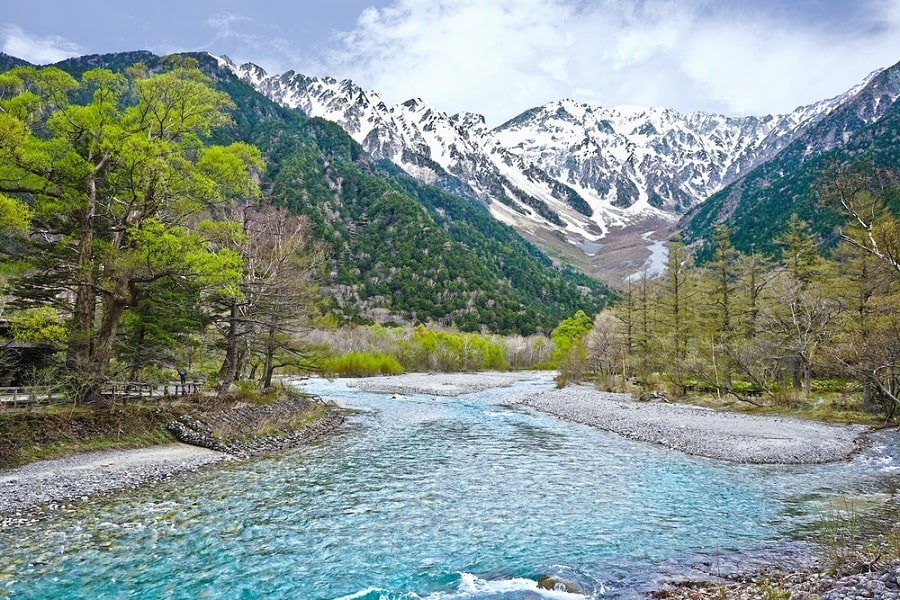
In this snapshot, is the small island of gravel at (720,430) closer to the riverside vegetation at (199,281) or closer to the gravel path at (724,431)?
the gravel path at (724,431)

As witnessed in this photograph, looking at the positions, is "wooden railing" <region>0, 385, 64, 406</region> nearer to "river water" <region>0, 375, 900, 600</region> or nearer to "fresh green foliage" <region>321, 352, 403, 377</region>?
"river water" <region>0, 375, 900, 600</region>

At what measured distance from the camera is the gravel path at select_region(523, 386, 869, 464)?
834 inches

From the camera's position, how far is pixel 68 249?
21641mm

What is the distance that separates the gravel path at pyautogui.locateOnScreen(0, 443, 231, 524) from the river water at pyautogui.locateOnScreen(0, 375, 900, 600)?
0.98 m

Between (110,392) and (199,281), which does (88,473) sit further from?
(199,281)

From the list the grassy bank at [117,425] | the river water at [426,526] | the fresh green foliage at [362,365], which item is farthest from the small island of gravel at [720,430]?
the fresh green foliage at [362,365]

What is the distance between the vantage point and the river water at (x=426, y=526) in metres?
9.72

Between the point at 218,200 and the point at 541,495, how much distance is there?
703 inches

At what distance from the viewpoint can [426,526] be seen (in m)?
12.9

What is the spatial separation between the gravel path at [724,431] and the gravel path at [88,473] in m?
20.4

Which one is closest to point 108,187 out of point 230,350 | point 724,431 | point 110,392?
point 110,392

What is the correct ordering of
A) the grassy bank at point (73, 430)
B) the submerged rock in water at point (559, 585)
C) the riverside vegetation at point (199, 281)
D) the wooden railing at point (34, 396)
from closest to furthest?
1. the submerged rock in water at point (559, 585)
2. the grassy bank at point (73, 430)
3. the wooden railing at point (34, 396)
4. the riverside vegetation at point (199, 281)

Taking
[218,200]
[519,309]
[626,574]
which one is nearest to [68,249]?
[218,200]

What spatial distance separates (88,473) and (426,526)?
1134 centimetres
